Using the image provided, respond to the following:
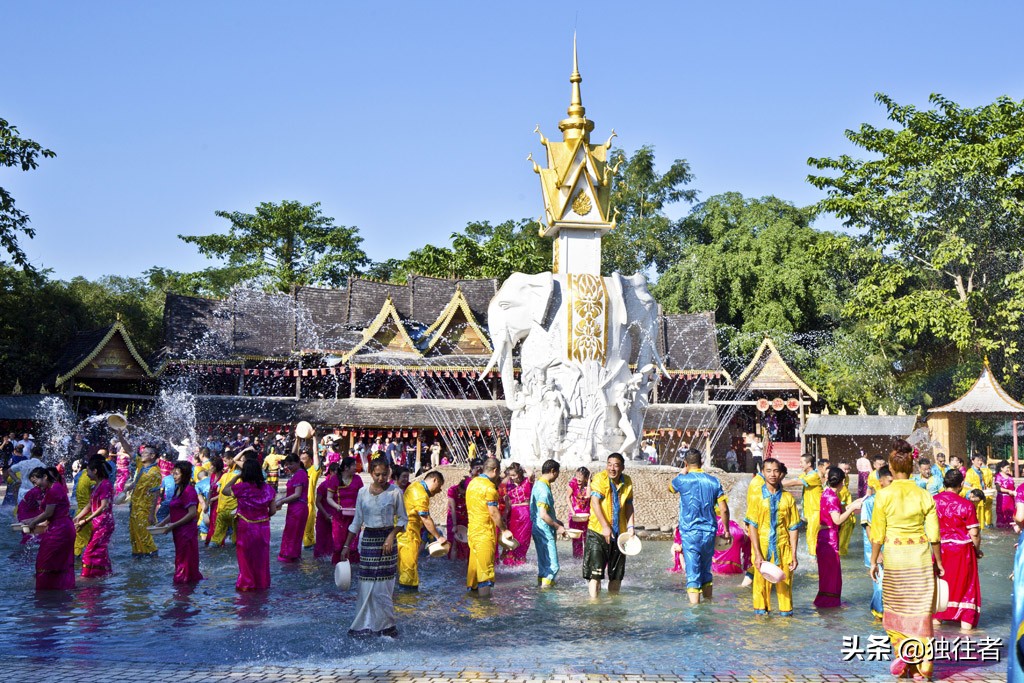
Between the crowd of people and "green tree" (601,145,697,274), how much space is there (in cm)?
3402

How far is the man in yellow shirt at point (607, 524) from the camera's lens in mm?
9242

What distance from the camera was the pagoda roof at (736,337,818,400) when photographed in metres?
35.4

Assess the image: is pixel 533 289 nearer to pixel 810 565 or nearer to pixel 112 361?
pixel 810 565

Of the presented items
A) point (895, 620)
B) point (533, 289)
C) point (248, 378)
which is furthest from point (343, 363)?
point (895, 620)

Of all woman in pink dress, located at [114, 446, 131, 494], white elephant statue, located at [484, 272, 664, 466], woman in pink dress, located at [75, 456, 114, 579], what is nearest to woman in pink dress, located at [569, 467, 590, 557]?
woman in pink dress, located at [75, 456, 114, 579]

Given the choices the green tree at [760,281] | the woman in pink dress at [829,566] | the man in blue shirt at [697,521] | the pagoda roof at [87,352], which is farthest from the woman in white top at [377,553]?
the green tree at [760,281]

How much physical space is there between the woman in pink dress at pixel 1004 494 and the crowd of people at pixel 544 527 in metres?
3.84

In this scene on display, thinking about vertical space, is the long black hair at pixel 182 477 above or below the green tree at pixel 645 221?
below

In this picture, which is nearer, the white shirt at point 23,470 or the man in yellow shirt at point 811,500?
the man in yellow shirt at point 811,500

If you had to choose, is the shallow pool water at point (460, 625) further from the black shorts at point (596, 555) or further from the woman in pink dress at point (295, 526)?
the woman in pink dress at point (295, 526)

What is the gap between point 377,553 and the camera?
7527 millimetres

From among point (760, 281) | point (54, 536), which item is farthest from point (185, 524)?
point (760, 281)

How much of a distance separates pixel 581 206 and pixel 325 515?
758 centimetres

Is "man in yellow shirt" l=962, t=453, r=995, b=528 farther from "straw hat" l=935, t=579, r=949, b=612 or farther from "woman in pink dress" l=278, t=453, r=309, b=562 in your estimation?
"woman in pink dress" l=278, t=453, r=309, b=562
